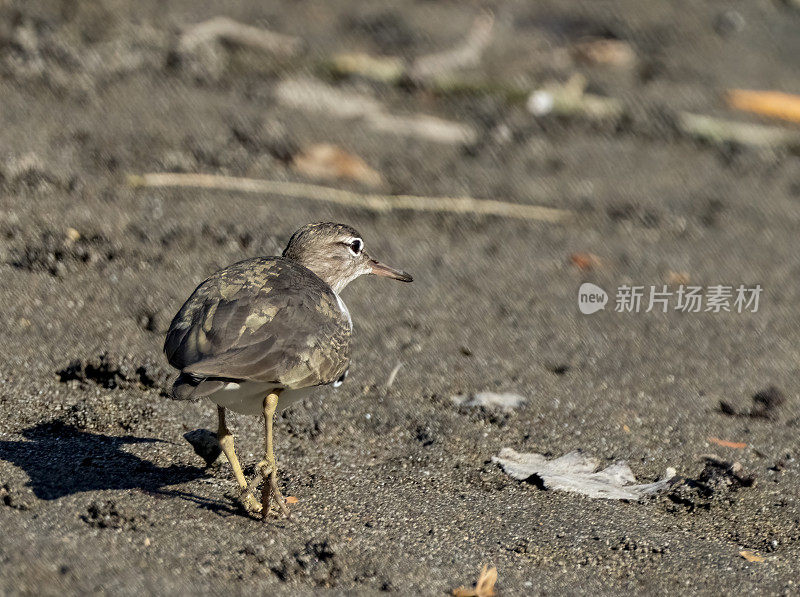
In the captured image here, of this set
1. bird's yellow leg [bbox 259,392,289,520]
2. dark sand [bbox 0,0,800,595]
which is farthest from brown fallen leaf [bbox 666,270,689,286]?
bird's yellow leg [bbox 259,392,289,520]

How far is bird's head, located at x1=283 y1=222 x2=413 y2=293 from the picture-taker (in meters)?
5.11

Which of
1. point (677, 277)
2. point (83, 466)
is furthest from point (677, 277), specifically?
point (83, 466)

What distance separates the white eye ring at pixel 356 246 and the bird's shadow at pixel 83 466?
4.48 feet

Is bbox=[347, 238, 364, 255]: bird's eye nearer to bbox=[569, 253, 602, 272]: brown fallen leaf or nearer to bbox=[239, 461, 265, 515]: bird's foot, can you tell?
bbox=[239, 461, 265, 515]: bird's foot

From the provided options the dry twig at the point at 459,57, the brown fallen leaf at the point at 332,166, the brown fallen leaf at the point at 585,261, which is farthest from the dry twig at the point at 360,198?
the dry twig at the point at 459,57

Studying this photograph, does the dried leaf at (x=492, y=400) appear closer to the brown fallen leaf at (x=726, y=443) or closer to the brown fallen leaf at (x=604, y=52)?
the brown fallen leaf at (x=726, y=443)

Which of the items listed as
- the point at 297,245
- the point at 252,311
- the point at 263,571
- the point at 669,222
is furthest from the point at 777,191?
the point at 263,571

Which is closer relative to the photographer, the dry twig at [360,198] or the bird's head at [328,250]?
the bird's head at [328,250]

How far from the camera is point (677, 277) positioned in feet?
22.6

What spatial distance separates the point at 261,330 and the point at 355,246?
1.32 metres

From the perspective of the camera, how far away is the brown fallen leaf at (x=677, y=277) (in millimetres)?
6836

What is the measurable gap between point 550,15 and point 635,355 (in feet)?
19.6

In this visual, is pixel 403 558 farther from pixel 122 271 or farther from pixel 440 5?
pixel 440 5

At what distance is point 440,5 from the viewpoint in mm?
10609
